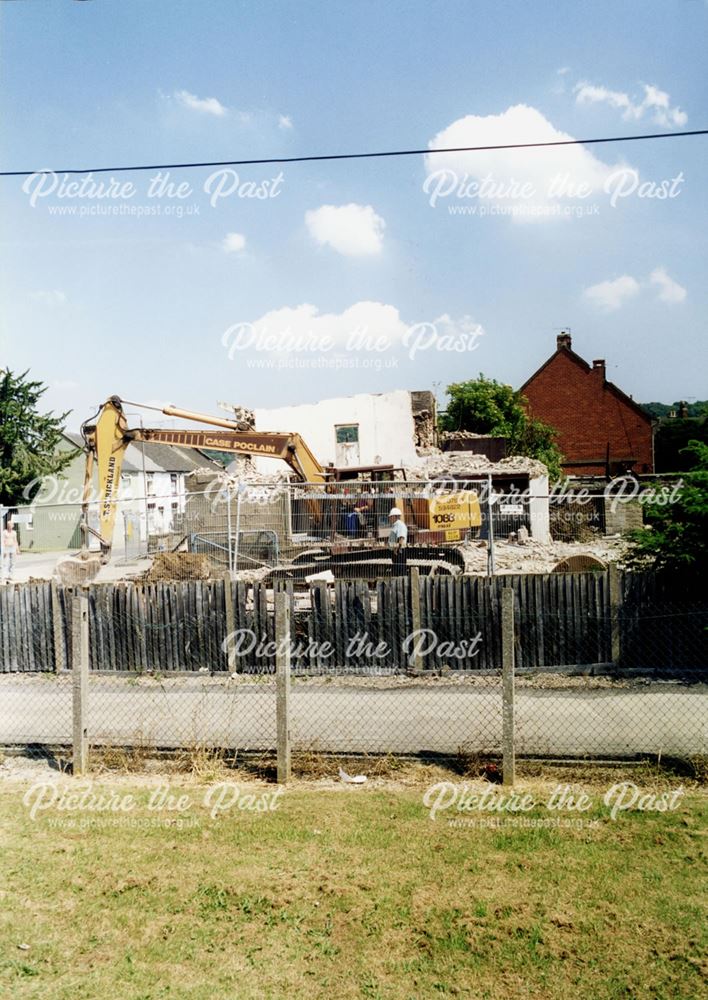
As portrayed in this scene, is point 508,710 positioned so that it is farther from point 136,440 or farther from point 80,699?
point 136,440

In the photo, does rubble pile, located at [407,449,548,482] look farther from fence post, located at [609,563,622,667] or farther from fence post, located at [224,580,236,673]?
fence post, located at [609,563,622,667]

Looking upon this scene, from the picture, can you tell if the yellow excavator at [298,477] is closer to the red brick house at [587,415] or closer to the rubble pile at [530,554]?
the rubble pile at [530,554]

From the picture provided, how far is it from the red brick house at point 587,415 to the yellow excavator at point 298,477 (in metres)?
28.9

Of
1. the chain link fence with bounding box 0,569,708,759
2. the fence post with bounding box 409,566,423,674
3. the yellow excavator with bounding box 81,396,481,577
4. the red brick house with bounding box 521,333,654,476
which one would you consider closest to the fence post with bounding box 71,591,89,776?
the chain link fence with bounding box 0,569,708,759

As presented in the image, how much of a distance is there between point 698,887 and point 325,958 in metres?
2.43

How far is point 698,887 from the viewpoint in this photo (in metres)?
4.68

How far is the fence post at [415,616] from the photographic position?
33.1 feet

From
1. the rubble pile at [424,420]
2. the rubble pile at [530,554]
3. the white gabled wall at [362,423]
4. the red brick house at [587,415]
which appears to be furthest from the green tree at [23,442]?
the red brick house at [587,415]

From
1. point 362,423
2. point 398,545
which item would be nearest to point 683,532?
point 398,545

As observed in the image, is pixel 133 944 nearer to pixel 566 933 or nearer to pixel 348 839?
pixel 348 839

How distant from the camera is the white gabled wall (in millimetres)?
36844

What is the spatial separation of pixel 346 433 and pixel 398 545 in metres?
22.8

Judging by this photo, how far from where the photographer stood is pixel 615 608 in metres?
9.88

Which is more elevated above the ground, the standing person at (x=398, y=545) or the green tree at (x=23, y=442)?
the green tree at (x=23, y=442)
